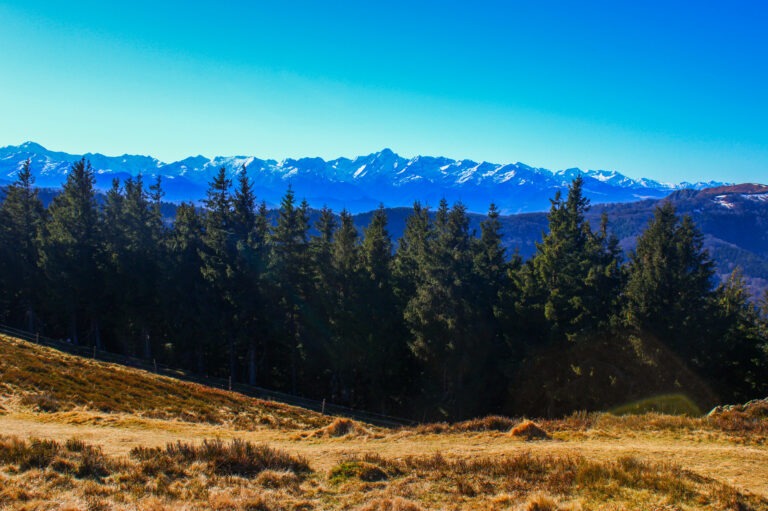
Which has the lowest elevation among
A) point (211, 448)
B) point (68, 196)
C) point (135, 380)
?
point (135, 380)

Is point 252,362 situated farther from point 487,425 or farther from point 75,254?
point 487,425

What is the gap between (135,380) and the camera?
89.7ft

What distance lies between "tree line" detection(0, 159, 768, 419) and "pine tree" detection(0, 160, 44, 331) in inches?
6.4

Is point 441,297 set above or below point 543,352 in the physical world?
above

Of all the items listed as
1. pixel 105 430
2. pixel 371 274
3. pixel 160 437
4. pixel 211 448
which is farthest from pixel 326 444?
pixel 371 274

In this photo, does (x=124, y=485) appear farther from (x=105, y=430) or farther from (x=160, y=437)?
(x=105, y=430)

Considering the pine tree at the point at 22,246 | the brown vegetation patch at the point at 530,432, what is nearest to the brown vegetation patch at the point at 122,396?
the brown vegetation patch at the point at 530,432

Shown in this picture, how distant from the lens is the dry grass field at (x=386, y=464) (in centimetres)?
965

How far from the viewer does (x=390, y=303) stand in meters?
36.1

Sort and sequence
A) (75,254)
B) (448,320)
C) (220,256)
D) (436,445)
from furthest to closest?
1. (75,254)
2. (220,256)
3. (448,320)
4. (436,445)

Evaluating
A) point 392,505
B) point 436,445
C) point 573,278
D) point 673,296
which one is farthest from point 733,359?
point 392,505

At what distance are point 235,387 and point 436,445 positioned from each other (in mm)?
24980

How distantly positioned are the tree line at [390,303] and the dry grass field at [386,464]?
11240 millimetres

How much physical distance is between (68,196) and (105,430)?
122ft
